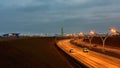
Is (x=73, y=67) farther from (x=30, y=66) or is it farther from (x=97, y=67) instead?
(x=30, y=66)

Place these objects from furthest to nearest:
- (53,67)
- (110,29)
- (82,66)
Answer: (110,29) < (53,67) < (82,66)

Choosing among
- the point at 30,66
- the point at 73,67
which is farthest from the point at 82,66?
the point at 30,66

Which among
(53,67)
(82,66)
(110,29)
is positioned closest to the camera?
(82,66)

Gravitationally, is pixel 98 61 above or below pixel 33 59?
below

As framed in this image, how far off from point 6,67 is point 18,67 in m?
2.35

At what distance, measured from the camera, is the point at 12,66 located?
70.0 m

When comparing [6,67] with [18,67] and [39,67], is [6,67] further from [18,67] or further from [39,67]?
[39,67]

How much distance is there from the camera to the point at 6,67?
68625 mm

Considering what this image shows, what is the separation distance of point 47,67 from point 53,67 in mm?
1232

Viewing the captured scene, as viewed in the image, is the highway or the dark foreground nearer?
the highway

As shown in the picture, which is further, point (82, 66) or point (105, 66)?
point (105, 66)

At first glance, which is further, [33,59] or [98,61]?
[33,59]

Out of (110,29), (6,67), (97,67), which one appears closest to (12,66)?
(6,67)

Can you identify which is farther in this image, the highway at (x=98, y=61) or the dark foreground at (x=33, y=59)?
the dark foreground at (x=33, y=59)
